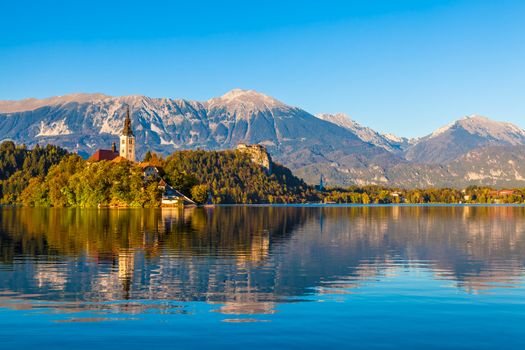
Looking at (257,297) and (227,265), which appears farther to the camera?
(227,265)

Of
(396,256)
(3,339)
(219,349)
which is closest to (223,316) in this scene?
(219,349)

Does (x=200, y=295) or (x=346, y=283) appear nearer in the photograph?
(x=200, y=295)

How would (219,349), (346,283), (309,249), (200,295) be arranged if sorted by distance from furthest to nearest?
(309,249) < (346,283) < (200,295) < (219,349)

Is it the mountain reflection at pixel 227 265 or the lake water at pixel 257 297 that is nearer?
the lake water at pixel 257 297

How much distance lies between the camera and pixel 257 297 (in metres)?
32.5

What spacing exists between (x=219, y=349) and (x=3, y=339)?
324 inches

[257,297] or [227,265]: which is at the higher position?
[227,265]

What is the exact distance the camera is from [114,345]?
2317cm

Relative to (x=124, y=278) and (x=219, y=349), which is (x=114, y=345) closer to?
(x=219, y=349)

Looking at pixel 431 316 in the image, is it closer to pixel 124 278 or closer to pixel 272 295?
pixel 272 295

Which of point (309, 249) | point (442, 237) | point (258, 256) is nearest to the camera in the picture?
point (258, 256)

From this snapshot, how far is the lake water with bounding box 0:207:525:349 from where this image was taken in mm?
24344

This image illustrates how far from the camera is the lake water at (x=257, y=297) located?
24.3 meters

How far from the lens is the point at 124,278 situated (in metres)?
38.1
